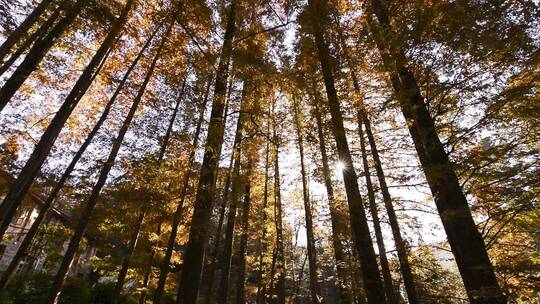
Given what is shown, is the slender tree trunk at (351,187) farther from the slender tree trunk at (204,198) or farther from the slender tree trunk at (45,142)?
the slender tree trunk at (45,142)

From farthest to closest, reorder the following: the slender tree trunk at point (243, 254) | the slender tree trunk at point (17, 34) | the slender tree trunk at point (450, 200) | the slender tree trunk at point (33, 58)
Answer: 1. the slender tree trunk at point (243, 254)
2. the slender tree trunk at point (33, 58)
3. the slender tree trunk at point (17, 34)
4. the slender tree trunk at point (450, 200)

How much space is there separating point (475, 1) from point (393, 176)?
677 cm

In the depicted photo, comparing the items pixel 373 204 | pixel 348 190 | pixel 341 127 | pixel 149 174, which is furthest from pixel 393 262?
pixel 149 174

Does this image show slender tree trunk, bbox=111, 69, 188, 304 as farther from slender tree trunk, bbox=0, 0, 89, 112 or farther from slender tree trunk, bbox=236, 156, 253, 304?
slender tree trunk, bbox=0, 0, 89, 112

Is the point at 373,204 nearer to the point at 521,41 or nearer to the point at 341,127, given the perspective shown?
the point at 341,127

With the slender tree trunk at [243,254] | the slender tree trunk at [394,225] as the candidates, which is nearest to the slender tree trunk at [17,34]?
the slender tree trunk at [394,225]

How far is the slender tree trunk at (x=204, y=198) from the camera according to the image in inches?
249

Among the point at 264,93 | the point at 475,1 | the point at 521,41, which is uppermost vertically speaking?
the point at 264,93

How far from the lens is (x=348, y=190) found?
6.46m

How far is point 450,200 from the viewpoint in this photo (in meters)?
4.59

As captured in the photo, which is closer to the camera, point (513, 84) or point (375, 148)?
point (513, 84)

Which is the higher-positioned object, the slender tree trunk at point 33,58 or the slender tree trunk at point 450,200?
the slender tree trunk at point 33,58

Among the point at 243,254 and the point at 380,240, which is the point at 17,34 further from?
the point at 243,254

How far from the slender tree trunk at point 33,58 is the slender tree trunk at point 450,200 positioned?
22.8 ft
